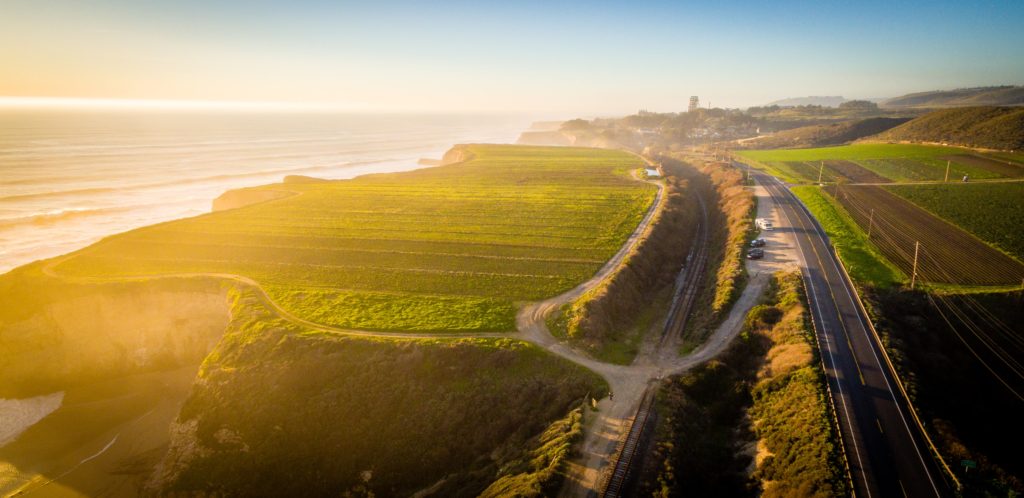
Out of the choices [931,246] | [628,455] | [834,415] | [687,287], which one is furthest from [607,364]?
[931,246]

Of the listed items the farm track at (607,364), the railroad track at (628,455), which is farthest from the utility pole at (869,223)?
the railroad track at (628,455)

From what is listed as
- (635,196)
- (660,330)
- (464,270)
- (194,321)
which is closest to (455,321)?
(464,270)

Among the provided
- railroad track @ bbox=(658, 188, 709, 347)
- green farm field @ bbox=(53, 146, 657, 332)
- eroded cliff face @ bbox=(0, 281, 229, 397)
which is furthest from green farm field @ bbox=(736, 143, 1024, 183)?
eroded cliff face @ bbox=(0, 281, 229, 397)

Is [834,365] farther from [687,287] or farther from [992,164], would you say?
[992,164]

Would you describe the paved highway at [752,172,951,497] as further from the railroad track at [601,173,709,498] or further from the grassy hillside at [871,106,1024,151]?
the grassy hillside at [871,106,1024,151]

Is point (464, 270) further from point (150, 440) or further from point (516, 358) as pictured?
point (150, 440)

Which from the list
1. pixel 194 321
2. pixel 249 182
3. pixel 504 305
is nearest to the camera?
pixel 504 305

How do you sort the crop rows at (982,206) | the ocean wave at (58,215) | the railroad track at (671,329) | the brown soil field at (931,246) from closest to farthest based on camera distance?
1. the railroad track at (671,329)
2. the brown soil field at (931,246)
3. the crop rows at (982,206)
4. the ocean wave at (58,215)

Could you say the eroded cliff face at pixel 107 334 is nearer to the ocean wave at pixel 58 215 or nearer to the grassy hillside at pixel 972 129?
the ocean wave at pixel 58 215
